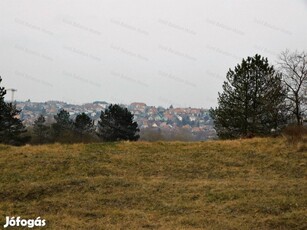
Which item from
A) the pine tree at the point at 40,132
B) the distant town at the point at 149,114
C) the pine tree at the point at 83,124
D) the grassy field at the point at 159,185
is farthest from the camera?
the distant town at the point at 149,114

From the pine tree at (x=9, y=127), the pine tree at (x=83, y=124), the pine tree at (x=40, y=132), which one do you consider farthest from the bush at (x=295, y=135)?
the pine tree at (x=40, y=132)

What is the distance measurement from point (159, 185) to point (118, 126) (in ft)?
105

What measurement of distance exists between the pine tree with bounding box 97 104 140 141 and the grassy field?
25.7 m

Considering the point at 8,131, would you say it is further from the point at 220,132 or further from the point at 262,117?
the point at 262,117

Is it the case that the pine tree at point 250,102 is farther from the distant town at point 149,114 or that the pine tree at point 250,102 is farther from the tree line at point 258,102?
the distant town at point 149,114

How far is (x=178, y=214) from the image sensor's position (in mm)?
8484

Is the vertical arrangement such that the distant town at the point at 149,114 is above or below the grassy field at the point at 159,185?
above

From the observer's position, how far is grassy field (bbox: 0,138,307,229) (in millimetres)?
8086

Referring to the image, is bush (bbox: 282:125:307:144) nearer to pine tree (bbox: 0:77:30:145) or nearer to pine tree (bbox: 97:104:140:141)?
pine tree (bbox: 97:104:140:141)

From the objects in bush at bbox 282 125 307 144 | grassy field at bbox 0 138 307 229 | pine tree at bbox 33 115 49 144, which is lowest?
grassy field at bbox 0 138 307 229

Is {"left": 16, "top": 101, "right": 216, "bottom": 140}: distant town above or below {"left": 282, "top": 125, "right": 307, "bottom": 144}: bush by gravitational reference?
above

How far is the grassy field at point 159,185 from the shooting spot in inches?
318

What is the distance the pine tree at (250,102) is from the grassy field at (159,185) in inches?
453

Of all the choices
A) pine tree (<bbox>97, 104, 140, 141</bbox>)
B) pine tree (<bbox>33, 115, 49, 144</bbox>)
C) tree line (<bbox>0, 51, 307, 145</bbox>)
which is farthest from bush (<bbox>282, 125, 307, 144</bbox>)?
pine tree (<bbox>33, 115, 49, 144</bbox>)
